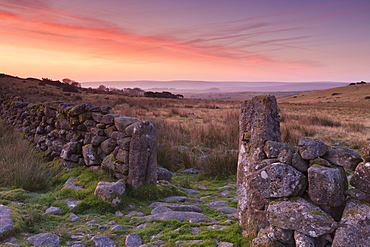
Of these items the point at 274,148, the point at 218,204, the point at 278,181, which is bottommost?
the point at 218,204

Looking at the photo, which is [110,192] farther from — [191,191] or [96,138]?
[191,191]

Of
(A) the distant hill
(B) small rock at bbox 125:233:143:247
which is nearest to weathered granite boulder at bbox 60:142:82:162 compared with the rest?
(B) small rock at bbox 125:233:143:247

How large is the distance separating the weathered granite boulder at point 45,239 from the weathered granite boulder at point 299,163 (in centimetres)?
330

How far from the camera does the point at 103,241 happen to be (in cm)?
398

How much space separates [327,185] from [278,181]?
512mm

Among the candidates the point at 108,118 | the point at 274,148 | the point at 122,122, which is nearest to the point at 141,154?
the point at 122,122

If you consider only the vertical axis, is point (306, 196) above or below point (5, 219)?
above

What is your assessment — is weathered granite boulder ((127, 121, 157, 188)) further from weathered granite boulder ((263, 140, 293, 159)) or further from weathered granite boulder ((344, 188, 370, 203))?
weathered granite boulder ((344, 188, 370, 203))

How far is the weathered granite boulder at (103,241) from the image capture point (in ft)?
12.8

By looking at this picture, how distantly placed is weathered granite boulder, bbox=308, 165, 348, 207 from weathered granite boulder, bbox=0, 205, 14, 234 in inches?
160

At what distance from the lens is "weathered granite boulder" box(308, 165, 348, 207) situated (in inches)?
116

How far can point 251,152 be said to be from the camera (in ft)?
13.2

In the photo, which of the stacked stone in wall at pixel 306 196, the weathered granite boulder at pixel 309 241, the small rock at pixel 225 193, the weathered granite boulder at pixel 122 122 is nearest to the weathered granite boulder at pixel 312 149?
the stacked stone in wall at pixel 306 196

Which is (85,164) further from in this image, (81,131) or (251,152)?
(251,152)
